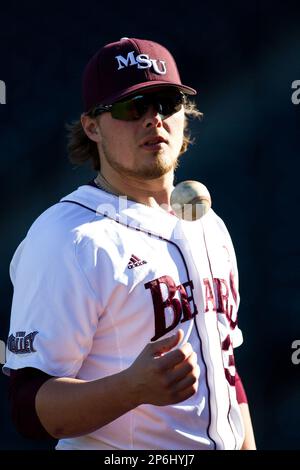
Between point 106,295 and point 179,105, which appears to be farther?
point 179,105

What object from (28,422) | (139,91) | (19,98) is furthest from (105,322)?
(19,98)

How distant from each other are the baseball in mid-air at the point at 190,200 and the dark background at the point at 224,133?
160cm

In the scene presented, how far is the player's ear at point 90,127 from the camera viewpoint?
2769 millimetres

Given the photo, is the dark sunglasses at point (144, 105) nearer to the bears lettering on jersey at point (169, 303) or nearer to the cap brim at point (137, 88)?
the cap brim at point (137, 88)

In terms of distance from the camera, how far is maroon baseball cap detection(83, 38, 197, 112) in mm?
2650

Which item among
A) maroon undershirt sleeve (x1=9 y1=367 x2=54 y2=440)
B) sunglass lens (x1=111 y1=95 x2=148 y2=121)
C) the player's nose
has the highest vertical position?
sunglass lens (x1=111 y1=95 x2=148 y2=121)

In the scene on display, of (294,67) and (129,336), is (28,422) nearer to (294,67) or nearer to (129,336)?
(129,336)

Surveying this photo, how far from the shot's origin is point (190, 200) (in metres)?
2.44

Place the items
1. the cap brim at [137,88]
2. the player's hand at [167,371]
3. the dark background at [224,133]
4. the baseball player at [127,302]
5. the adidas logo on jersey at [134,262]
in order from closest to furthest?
1. the player's hand at [167,371]
2. the baseball player at [127,302]
3. the adidas logo on jersey at [134,262]
4. the cap brim at [137,88]
5. the dark background at [224,133]

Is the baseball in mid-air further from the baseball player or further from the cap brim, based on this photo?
the cap brim

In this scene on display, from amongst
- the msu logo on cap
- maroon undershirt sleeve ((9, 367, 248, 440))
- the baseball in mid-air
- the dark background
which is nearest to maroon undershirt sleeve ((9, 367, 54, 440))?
maroon undershirt sleeve ((9, 367, 248, 440))

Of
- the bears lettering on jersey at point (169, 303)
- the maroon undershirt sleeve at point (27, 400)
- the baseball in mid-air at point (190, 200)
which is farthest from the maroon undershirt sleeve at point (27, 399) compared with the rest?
the baseball in mid-air at point (190, 200)

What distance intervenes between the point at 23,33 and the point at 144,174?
1628mm

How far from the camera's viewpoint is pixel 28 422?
2311 millimetres
